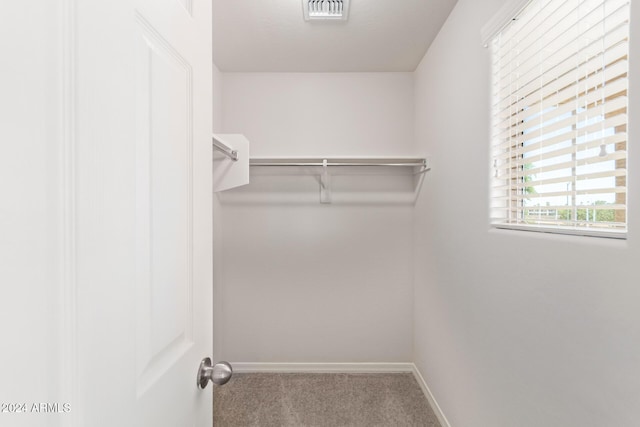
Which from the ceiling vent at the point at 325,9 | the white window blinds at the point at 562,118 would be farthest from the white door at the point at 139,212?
the ceiling vent at the point at 325,9

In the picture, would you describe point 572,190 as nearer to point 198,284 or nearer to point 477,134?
point 477,134

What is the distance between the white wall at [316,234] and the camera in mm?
2701

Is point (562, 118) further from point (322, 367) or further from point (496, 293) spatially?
point (322, 367)

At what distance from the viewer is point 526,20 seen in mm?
1233

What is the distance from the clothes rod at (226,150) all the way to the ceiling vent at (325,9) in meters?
0.89

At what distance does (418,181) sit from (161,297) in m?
2.30

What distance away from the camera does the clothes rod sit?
1673 millimetres

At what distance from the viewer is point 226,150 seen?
181 centimetres

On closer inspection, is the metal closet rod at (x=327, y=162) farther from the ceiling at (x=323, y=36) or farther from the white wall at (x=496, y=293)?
the ceiling at (x=323, y=36)

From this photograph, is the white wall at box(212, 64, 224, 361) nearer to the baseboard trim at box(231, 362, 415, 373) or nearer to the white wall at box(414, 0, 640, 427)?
the baseboard trim at box(231, 362, 415, 373)

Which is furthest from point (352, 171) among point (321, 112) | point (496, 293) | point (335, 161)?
point (496, 293)

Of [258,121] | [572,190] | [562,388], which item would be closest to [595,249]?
[572,190]

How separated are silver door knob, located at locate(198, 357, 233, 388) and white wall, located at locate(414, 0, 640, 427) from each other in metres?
0.95

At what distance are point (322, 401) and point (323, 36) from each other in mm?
2423
